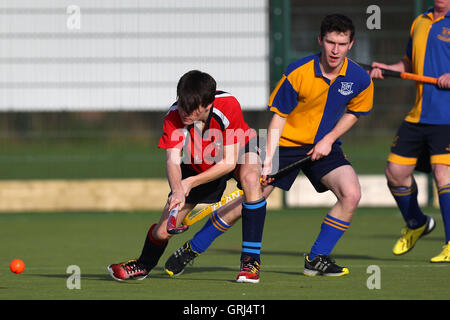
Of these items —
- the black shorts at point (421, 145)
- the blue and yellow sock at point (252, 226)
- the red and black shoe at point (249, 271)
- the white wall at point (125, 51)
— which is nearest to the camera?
the red and black shoe at point (249, 271)

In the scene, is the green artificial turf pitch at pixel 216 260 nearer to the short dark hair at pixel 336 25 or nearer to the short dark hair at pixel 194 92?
the short dark hair at pixel 194 92

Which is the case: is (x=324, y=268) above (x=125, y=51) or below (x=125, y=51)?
below

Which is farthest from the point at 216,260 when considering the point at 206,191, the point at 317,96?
the point at 317,96

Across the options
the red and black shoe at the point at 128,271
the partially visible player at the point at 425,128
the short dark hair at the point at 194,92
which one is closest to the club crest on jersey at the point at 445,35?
the partially visible player at the point at 425,128

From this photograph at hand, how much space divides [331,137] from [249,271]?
103 centimetres

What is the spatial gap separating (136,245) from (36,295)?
2.81 m

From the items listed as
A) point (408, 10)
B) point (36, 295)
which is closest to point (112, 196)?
point (408, 10)

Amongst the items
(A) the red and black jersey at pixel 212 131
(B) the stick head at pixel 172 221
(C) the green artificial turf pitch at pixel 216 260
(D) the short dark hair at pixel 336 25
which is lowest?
(C) the green artificial turf pitch at pixel 216 260

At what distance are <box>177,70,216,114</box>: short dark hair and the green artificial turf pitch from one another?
95cm

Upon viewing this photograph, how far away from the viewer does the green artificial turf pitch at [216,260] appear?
5168mm

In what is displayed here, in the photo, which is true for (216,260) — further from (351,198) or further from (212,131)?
(212,131)

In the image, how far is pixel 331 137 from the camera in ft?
19.8

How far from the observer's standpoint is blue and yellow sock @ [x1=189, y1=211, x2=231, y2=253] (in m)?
5.98

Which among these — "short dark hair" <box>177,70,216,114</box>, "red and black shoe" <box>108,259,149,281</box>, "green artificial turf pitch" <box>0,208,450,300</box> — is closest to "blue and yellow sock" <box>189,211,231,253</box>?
"green artificial turf pitch" <box>0,208,450,300</box>
